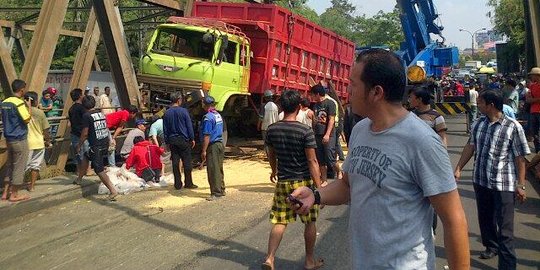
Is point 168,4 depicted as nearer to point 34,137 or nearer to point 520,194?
point 34,137

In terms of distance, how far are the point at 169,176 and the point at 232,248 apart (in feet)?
14.6

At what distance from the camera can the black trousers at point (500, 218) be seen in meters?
4.38

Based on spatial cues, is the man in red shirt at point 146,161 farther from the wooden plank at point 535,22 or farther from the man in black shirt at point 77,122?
the wooden plank at point 535,22

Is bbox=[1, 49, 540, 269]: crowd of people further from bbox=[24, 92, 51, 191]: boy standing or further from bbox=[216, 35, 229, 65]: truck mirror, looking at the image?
bbox=[216, 35, 229, 65]: truck mirror

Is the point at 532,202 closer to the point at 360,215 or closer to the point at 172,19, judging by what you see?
the point at 360,215

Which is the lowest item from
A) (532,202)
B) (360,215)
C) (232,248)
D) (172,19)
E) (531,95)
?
(232,248)

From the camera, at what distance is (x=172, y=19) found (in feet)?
38.0

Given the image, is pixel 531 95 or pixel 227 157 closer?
pixel 531 95

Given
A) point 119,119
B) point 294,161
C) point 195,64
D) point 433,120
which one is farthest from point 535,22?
point 119,119

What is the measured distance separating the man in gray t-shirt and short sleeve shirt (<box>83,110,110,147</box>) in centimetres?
651

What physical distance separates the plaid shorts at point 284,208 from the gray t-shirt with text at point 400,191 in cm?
249

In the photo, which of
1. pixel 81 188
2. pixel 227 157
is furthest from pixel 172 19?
pixel 81 188

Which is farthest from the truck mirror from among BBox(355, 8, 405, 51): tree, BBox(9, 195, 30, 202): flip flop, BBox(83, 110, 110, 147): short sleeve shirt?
BBox(355, 8, 405, 51): tree

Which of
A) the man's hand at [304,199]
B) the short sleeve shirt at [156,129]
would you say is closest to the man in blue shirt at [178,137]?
the short sleeve shirt at [156,129]
